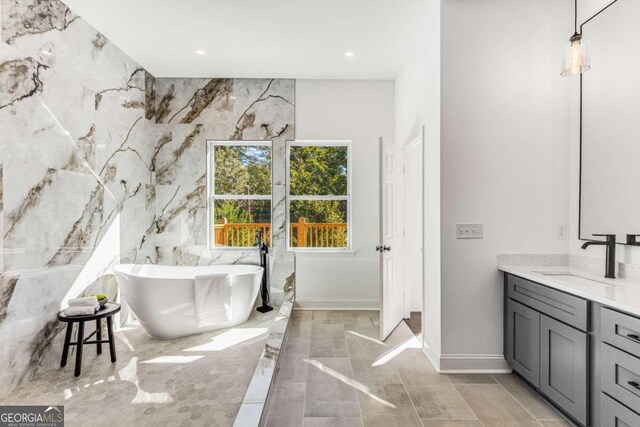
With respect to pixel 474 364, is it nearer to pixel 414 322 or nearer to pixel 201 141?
pixel 414 322

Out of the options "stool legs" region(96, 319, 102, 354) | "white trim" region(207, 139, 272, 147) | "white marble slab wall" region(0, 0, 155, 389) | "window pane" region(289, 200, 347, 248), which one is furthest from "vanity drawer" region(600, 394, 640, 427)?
"white trim" region(207, 139, 272, 147)

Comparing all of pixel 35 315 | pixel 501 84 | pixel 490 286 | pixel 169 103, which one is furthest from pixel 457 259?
pixel 169 103

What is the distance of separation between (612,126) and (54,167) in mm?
4216

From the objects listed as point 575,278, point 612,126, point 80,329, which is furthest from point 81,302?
point 612,126

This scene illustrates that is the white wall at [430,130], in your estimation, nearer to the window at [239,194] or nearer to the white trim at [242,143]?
the white trim at [242,143]

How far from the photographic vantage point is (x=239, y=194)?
4.48 metres

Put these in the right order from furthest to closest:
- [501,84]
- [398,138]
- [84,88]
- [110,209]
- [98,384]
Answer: [398,138]
[110,209]
[84,88]
[501,84]
[98,384]

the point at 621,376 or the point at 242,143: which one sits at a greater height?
the point at 242,143

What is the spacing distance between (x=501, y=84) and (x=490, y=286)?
5.33 feet

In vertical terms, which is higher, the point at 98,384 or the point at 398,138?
the point at 398,138

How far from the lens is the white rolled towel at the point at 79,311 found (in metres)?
2.62

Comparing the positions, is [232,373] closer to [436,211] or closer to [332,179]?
[436,211]

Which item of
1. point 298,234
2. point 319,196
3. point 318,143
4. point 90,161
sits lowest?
point 298,234

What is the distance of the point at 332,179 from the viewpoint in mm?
4457
